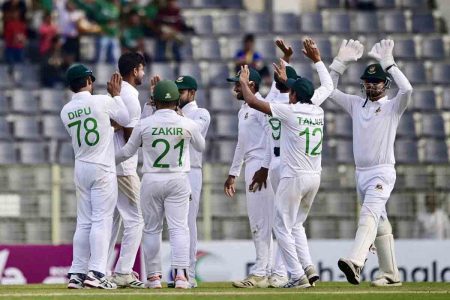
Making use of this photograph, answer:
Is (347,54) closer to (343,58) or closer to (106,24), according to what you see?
(343,58)

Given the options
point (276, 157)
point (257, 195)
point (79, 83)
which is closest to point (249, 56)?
point (257, 195)

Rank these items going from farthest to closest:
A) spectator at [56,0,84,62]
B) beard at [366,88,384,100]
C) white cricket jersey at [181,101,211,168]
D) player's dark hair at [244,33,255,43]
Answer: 1. spectator at [56,0,84,62]
2. player's dark hair at [244,33,255,43]
3. white cricket jersey at [181,101,211,168]
4. beard at [366,88,384,100]

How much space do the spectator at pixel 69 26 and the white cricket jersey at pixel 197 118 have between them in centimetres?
1021

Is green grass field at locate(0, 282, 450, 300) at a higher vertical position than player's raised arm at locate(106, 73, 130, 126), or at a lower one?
lower

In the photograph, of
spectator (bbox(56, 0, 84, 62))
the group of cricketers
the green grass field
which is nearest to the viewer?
the green grass field

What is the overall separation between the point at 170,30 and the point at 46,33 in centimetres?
221

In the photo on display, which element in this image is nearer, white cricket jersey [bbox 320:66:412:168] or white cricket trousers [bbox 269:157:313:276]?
white cricket trousers [bbox 269:157:313:276]

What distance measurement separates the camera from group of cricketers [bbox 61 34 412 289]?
52.8 ft

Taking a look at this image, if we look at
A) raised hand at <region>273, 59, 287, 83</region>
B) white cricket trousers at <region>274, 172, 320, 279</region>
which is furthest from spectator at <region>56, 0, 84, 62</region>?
white cricket trousers at <region>274, 172, 320, 279</region>

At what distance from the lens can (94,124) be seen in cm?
1606

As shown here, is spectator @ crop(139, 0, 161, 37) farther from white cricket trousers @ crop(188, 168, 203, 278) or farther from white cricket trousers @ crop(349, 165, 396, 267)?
white cricket trousers @ crop(349, 165, 396, 267)

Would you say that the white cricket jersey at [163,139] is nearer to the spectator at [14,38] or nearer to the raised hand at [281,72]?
the raised hand at [281,72]

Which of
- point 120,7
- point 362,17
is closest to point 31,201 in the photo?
point 120,7

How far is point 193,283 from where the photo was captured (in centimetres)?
1716
